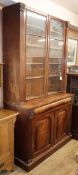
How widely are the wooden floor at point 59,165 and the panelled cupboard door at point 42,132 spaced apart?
0.22 m

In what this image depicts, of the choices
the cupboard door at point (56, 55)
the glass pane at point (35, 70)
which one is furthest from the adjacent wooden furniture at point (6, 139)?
the cupboard door at point (56, 55)

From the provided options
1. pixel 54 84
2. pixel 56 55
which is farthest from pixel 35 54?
pixel 54 84

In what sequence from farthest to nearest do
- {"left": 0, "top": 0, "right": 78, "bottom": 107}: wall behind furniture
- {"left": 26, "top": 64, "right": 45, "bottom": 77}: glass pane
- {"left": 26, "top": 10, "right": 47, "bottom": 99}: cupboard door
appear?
{"left": 0, "top": 0, "right": 78, "bottom": 107}: wall behind furniture
{"left": 26, "top": 64, "right": 45, "bottom": 77}: glass pane
{"left": 26, "top": 10, "right": 47, "bottom": 99}: cupboard door

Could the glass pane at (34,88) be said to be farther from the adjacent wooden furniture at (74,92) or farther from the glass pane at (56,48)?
the adjacent wooden furniture at (74,92)

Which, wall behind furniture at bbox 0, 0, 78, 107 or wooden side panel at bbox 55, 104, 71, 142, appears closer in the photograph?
wall behind furniture at bbox 0, 0, 78, 107

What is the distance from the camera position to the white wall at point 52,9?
287cm

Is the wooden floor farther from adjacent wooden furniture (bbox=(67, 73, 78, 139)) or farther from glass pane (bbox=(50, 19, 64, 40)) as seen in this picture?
glass pane (bbox=(50, 19, 64, 40))

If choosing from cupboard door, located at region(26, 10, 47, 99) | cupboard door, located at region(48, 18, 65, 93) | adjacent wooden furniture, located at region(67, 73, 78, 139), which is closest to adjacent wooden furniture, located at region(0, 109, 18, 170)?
cupboard door, located at region(26, 10, 47, 99)

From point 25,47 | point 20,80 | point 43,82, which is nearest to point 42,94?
point 43,82

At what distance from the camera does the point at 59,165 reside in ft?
8.50

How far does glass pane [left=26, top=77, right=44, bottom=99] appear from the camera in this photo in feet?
8.72

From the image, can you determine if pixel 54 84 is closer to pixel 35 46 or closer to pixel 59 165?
pixel 35 46

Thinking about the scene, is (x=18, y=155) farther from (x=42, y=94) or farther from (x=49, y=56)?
(x=49, y=56)

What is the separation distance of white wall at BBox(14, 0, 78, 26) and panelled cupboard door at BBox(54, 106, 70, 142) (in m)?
1.75
